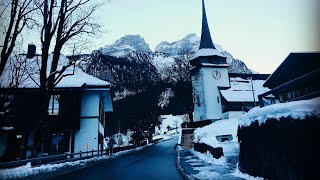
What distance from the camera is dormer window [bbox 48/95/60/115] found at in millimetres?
23844

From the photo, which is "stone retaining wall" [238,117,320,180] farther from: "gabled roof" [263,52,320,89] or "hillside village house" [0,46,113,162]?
"hillside village house" [0,46,113,162]

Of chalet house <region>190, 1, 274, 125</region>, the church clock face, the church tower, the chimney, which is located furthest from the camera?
the church clock face

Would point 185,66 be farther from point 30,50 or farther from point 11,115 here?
point 11,115

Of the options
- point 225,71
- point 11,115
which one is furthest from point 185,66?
point 11,115

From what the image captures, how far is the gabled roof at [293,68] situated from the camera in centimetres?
1490

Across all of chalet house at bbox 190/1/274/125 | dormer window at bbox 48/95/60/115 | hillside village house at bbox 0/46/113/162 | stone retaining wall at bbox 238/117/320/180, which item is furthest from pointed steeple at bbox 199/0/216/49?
stone retaining wall at bbox 238/117/320/180

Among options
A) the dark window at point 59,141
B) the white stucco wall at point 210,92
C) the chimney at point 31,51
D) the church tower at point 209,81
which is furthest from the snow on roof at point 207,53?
the dark window at point 59,141

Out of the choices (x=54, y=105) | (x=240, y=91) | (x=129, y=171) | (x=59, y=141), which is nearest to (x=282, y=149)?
(x=129, y=171)

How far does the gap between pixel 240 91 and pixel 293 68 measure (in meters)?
31.0

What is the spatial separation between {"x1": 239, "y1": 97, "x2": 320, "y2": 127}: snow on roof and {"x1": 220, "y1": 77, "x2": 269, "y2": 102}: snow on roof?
35.0 meters

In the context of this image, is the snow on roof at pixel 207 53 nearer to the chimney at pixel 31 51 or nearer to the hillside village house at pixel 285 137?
the chimney at pixel 31 51

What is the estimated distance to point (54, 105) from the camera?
24.0 m

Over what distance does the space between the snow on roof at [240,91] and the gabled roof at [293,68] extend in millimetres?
26170

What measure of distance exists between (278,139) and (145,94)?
65.2 meters
